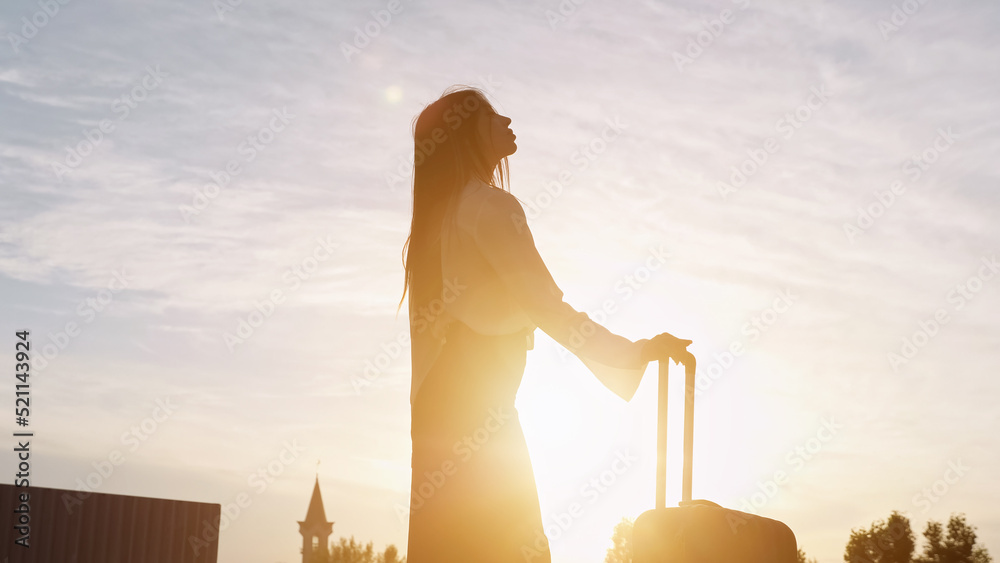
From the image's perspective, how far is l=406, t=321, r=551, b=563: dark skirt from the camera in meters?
3.19

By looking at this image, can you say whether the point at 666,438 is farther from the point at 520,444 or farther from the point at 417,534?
the point at 417,534

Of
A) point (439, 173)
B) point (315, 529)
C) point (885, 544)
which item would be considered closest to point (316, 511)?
point (315, 529)

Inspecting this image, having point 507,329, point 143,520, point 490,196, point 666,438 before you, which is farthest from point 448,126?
point 143,520

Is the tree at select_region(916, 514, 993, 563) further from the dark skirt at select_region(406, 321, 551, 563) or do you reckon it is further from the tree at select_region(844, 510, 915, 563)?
the dark skirt at select_region(406, 321, 551, 563)

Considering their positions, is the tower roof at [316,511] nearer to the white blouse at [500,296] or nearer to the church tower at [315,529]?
the church tower at [315,529]

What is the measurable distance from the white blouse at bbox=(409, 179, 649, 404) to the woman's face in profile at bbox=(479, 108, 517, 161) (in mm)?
170

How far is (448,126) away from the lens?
3.77m

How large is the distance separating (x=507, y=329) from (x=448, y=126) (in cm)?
91

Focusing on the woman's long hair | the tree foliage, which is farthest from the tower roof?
the woman's long hair

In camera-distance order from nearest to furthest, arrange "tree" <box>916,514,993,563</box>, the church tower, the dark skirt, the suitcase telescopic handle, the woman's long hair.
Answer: the suitcase telescopic handle
the dark skirt
the woman's long hair
"tree" <box>916,514,993,563</box>
the church tower

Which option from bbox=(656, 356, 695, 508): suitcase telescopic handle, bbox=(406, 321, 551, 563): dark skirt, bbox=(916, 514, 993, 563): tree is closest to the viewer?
bbox=(656, 356, 695, 508): suitcase telescopic handle

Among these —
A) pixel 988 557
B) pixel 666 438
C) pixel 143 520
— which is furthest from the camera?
pixel 988 557

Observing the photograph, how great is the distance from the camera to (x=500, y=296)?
136 inches

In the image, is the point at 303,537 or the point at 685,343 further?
the point at 303,537
